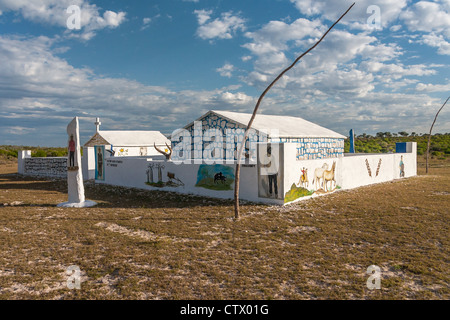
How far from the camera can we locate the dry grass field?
491cm

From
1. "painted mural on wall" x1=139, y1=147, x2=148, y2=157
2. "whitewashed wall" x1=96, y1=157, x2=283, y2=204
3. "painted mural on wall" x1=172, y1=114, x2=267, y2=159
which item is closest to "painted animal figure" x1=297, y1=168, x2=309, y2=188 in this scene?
"whitewashed wall" x1=96, y1=157, x2=283, y2=204

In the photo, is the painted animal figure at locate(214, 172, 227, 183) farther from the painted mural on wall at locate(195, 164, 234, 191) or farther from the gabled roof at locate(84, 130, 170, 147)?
the gabled roof at locate(84, 130, 170, 147)

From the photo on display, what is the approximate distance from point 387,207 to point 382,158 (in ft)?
29.3

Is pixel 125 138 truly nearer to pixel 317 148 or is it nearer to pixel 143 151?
pixel 143 151

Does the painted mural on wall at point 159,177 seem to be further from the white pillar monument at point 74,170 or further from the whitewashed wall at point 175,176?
the white pillar monument at point 74,170

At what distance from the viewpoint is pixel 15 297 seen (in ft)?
15.4

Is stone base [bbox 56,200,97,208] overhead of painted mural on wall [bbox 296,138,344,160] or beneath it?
beneath

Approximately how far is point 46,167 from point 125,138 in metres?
7.11

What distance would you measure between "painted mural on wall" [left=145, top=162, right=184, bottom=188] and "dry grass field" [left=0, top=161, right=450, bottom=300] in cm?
352

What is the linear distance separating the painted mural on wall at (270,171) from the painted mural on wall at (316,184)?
1.74ft

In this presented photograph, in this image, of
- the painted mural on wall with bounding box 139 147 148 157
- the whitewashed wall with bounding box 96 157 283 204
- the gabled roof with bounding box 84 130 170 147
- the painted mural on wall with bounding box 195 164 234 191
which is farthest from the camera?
the painted mural on wall with bounding box 139 147 148 157

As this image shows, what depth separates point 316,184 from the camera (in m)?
13.3

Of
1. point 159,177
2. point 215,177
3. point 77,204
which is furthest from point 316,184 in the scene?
point 77,204

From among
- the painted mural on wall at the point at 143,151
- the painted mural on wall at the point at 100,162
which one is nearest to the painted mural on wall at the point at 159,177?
the painted mural on wall at the point at 100,162
